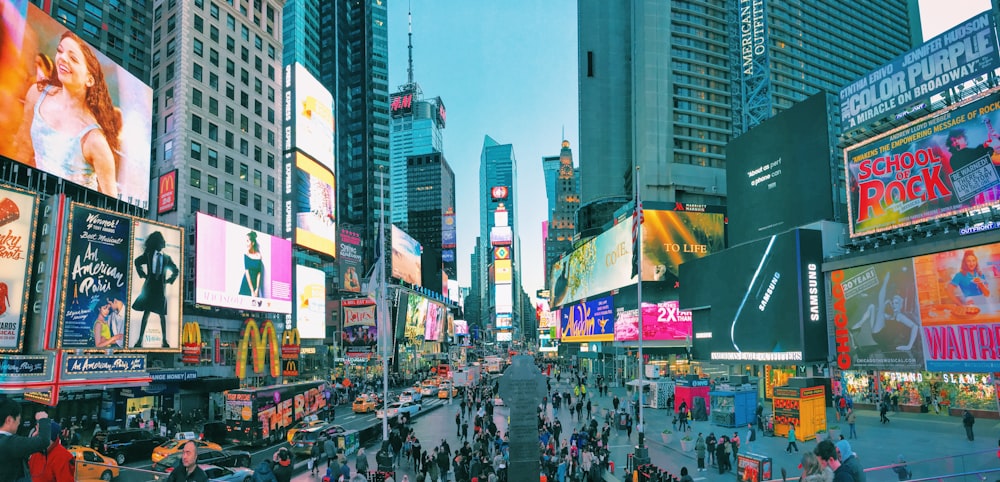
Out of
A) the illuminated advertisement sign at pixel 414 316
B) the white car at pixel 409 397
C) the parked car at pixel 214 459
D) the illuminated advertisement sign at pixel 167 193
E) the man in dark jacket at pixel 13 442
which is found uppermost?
the illuminated advertisement sign at pixel 167 193

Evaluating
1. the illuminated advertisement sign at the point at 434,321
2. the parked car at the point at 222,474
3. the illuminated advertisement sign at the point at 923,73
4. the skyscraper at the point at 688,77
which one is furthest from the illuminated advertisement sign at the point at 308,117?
the parked car at the point at 222,474

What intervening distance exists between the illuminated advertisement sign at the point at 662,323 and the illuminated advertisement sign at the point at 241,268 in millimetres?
36103

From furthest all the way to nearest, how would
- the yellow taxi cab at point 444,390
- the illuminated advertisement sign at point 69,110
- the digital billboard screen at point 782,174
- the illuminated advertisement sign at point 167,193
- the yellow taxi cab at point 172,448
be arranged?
the yellow taxi cab at point 444,390, the illuminated advertisement sign at point 167,193, the digital billboard screen at point 782,174, the illuminated advertisement sign at point 69,110, the yellow taxi cab at point 172,448

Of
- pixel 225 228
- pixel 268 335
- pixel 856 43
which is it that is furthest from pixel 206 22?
pixel 856 43

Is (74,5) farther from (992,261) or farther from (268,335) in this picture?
(992,261)

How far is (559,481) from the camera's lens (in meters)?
23.7

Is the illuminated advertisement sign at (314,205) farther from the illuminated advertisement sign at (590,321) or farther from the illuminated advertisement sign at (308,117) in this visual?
the illuminated advertisement sign at (590,321)

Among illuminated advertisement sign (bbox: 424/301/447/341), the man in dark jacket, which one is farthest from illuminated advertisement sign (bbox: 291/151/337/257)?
the man in dark jacket

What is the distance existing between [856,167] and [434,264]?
125719 mm

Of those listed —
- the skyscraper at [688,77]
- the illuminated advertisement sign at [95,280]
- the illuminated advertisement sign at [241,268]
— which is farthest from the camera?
the skyscraper at [688,77]

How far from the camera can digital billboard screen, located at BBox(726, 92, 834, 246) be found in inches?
1903

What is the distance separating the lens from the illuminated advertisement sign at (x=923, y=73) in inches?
1389

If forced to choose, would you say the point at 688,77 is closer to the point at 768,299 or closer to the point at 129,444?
the point at 768,299

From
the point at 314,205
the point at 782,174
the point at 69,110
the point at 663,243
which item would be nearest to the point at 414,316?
the point at 314,205
